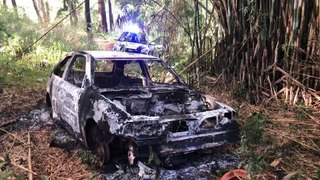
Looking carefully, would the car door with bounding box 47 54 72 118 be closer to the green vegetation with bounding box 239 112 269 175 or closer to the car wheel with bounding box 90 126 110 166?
the car wheel with bounding box 90 126 110 166

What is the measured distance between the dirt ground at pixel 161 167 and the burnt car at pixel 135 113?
235 mm

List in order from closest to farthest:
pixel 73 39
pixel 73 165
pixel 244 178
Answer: pixel 244 178 < pixel 73 165 < pixel 73 39

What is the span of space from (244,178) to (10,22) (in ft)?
38.8

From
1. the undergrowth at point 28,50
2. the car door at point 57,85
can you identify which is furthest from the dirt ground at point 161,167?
the undergrowth at point 28,50

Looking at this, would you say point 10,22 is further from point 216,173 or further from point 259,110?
point 216,173

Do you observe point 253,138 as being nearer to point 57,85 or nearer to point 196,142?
point 196,142

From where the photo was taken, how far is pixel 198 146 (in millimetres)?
4051

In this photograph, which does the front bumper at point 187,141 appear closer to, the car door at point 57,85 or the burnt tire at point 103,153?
the burnt tire at point 103,153

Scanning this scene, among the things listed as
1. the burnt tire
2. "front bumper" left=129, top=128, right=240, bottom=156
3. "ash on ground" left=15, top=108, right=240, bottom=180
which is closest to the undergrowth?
"ash on ground" left=15, top=108, right=240, bottom=180

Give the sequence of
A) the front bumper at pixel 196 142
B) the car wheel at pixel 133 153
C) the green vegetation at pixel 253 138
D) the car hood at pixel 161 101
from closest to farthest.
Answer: the car wheel at pixel 133 153
the front bumper at pixel 196 142
the green vegetation at pixel 253 138
the car hood at pixel 161 101

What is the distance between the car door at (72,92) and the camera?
455 cm

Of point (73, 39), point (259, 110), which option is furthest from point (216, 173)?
point (73, 39)

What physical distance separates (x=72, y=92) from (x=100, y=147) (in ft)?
3.23

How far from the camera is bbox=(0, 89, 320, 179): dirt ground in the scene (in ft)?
13.0
